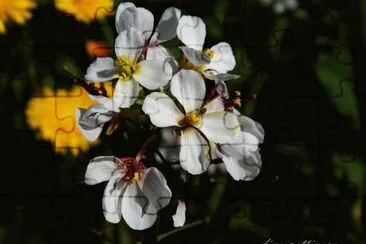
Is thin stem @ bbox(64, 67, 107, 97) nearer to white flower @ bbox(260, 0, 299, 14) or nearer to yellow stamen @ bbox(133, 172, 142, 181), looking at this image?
yellow stamen @ bbox(133, 172, 142, 181)

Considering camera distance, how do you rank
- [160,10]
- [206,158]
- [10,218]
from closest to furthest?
[206,158] → [10,218] → [160,10]

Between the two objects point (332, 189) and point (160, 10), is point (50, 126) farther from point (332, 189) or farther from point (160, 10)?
point (332, 189)

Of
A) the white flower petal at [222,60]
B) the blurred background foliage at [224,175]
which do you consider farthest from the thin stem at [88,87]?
the blurred background foliage at [224,175]

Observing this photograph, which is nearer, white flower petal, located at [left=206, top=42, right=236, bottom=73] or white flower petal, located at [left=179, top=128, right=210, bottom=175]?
white flower petal, located at [left=179, top=128, right=210, bottom=175]

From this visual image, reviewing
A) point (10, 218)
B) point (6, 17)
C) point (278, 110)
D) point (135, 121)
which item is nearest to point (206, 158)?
point (135, 121)

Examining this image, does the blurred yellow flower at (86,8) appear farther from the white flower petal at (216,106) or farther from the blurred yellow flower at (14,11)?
the white flower petal at (216,106)

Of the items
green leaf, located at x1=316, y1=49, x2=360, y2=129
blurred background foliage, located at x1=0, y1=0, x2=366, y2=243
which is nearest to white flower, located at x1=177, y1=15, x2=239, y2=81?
blurred background foliage, located at x1=0, y1=0, x2=366, y2=243

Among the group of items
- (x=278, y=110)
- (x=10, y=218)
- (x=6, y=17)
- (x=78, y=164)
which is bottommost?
(x=10, y=218)
